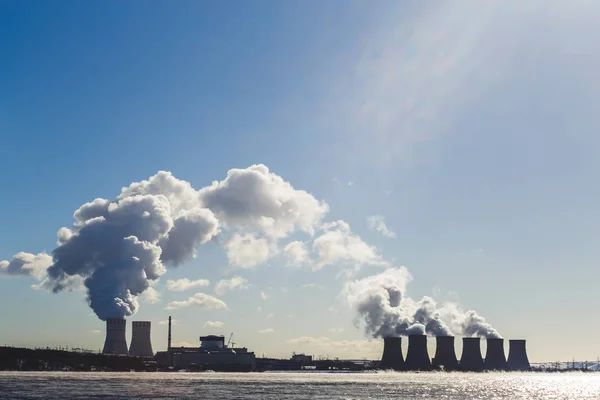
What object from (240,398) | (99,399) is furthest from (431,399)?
(99,399)

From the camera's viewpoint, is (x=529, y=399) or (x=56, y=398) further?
(x=529, y=399)

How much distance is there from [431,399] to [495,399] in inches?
620

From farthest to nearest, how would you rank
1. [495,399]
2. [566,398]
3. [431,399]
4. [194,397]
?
[566,398] → [495,399] → [431,399] → [194,397]

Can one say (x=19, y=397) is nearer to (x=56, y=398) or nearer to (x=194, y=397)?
(x=56, y=398)

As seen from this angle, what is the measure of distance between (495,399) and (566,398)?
2549cm

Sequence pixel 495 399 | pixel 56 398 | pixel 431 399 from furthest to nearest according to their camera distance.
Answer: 1. pixel 495 399
2. pixel 431 399
3. pixel 56 398

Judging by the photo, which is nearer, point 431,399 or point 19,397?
point 19,397

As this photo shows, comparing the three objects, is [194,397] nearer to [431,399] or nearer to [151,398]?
[151,398]

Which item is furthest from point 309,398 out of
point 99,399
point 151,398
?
point 99,399

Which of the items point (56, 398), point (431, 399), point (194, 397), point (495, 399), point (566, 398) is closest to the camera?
point (56, 398)

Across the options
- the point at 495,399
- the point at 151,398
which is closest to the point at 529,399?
the point at 495,399

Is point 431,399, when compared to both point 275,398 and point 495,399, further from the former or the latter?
point 275,398

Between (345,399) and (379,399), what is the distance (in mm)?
5552

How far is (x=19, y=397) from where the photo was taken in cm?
9912
